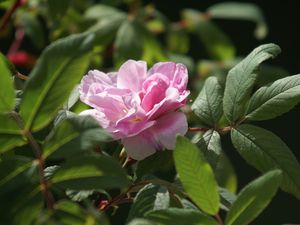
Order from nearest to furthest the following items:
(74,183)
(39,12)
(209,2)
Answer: (74,183), (39,12), (209,2)

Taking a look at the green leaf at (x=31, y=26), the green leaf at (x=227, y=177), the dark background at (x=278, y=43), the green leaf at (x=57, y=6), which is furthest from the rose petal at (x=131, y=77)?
the dark background at (x=278, y=43)

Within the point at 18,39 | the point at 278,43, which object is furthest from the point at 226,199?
the point at 278,43

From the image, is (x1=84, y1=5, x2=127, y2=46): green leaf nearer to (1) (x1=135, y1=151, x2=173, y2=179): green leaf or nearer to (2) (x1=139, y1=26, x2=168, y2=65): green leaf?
(2) (x1=139, y1=26, x2=168, y2=65): green leaf

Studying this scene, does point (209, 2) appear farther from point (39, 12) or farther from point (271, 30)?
point (39, 12)

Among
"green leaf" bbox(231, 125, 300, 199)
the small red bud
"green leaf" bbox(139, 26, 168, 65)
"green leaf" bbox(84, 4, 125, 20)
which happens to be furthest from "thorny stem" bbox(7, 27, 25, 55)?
"green leaf" bbox(231, 125, 300, 199)

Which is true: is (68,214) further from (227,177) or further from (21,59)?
(21,59)

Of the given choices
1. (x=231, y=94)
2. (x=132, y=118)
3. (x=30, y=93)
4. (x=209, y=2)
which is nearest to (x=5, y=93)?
(x=30, y=93)

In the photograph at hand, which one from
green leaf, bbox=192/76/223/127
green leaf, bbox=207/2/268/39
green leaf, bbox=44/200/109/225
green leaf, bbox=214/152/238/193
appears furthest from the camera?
green leaf, bbox=207/2/268/39
